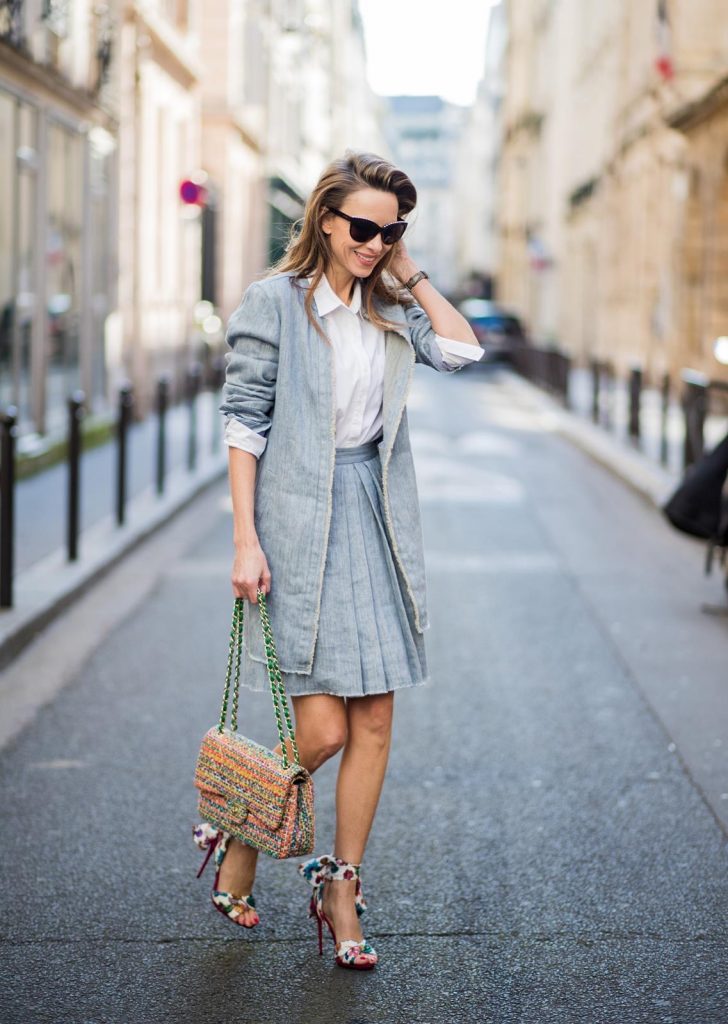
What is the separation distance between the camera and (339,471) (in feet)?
12.2

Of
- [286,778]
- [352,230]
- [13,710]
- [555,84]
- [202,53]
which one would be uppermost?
[555,84]

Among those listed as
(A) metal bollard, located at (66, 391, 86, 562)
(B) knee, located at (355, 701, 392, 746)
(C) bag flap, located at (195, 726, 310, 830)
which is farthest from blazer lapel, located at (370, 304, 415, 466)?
(A) metal bollard, located at (66, 391, 86, 562)

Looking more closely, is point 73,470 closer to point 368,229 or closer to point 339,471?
point 339,471

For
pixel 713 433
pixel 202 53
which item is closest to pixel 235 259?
pixel 202 53

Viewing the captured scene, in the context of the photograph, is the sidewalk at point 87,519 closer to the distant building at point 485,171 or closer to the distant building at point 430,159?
the distant building at point 485,171

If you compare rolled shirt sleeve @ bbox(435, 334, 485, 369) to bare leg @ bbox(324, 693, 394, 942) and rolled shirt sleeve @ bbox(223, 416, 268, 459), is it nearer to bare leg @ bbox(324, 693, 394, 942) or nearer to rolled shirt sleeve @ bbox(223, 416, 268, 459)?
rolled shirt sleeve @ bbox(223, 416, 268, 459)

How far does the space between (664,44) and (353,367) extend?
28.0 meters

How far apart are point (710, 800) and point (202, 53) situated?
87.4 ft

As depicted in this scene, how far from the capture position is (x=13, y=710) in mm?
6418

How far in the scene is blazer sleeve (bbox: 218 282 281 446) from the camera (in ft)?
12.1

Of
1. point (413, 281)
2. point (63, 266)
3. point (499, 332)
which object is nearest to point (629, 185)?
point (499, 332)

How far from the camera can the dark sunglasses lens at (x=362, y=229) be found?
11.8 ft

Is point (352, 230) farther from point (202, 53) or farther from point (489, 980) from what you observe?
point (202, 53)

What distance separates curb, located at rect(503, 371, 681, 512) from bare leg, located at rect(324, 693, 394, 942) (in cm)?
942
